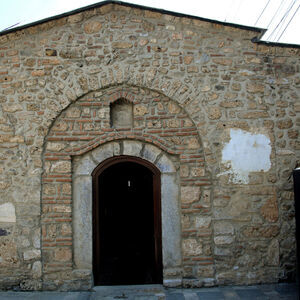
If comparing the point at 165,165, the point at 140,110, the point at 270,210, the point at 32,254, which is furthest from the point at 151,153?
the point at 32,254

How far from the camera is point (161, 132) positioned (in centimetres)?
462

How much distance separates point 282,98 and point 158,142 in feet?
6.33

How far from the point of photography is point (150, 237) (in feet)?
25.3

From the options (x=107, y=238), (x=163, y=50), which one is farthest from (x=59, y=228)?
(x=107, y=238)

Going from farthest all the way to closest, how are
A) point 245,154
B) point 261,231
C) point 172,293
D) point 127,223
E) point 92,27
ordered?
point 127,223 < point 92,27 < point 245,154 < point 261,231 < point 172,293

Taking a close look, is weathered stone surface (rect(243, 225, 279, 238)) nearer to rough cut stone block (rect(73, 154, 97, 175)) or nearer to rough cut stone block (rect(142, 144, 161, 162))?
rough cut stone block (rect(142, 144, 161, 162))

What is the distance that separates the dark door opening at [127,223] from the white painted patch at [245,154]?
1.79 meters

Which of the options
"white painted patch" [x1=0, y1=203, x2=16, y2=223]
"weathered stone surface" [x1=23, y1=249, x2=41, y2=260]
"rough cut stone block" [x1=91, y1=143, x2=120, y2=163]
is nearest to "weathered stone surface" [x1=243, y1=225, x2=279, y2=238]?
"rough cut stone block" [x1=91, y1=143, x2=120, y2=163]

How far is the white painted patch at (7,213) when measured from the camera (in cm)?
446

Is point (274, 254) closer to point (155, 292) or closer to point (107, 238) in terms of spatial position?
point (155, 292)

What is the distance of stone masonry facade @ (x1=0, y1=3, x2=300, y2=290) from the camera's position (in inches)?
175

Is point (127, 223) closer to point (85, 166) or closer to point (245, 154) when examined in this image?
point (85, 166)

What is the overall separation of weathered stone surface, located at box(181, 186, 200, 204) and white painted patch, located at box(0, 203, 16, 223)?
7.71ft

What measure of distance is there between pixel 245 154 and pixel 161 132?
1.24 metres
